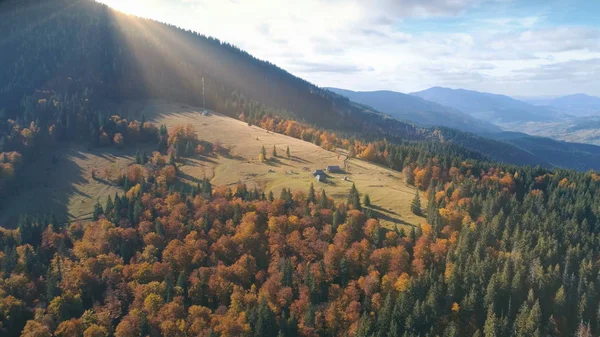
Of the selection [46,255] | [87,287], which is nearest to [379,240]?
[87,287]

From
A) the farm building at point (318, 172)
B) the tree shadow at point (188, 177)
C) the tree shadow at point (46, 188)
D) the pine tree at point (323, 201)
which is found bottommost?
the tree shadow at point (46, 188)

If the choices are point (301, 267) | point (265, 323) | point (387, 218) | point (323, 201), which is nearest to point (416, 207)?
point (387, 218)

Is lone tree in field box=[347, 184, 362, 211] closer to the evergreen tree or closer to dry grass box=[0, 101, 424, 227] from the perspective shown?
dry grass box=[0, 101, 424, 227]

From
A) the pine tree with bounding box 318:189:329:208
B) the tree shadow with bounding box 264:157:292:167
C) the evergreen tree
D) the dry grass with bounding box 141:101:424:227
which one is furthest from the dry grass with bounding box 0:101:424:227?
the evergreen tree

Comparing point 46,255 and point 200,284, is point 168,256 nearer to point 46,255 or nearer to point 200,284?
point 200,284

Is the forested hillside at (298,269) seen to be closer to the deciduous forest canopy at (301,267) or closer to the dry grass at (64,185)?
the deciduous forest canopy at (301,267)

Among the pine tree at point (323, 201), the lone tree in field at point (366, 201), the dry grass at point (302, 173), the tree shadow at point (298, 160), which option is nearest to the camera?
the pine tree at point (323, 201)

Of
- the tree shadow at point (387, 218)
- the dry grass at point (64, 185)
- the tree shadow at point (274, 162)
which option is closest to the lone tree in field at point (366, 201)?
the tree shadow at point (387, 218)

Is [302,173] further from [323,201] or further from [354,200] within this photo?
Answer: [354,200]
